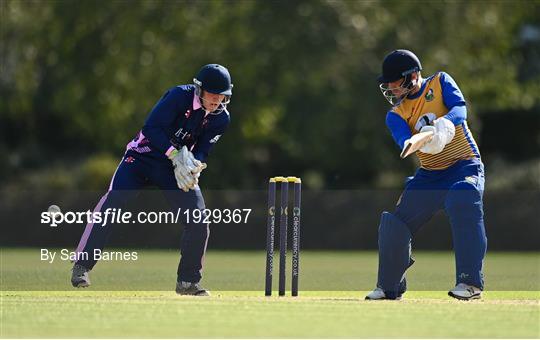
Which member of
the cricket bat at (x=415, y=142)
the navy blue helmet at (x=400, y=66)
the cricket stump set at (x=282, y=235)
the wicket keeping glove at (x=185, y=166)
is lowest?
the cricket stump set at (x=282, y=235)

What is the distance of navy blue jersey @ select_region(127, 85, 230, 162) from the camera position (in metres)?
9.93

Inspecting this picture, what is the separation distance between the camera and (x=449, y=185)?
9.80 m

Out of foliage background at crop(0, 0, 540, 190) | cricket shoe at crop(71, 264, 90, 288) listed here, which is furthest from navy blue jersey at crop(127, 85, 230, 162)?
foliage background at crop(0, 0, 540, 190)

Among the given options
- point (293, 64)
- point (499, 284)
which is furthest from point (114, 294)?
point (293, 64)

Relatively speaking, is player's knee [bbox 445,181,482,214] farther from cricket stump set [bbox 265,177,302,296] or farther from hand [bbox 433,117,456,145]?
cricket stump set [bbox 265,177,302,296]

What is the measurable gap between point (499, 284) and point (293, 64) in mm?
12172

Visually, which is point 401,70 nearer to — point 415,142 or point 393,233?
point 415,142

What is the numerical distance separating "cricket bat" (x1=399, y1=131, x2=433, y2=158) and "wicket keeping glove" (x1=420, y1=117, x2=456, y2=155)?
5cm

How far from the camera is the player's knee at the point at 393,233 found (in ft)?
32.1

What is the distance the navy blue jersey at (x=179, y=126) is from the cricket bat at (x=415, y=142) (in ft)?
5.08

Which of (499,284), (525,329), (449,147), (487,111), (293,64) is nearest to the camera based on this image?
(525,329)

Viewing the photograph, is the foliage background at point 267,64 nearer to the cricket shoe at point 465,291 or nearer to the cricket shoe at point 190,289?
the cricket shoe at point 190,289

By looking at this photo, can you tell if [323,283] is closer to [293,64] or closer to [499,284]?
[499,284]

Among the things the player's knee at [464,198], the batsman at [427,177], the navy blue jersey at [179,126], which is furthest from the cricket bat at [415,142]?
the navy blue jersey at [179,126]
